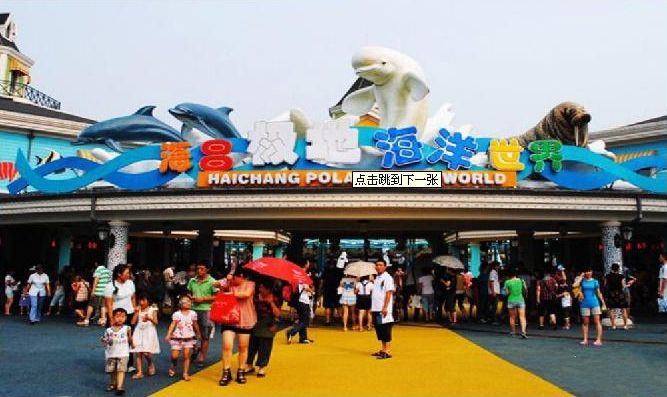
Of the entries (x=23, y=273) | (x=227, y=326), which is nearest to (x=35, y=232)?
(x=23, y=273)

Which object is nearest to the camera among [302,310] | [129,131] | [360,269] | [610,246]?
[302,310]

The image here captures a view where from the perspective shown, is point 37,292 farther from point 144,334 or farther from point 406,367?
point 406,367

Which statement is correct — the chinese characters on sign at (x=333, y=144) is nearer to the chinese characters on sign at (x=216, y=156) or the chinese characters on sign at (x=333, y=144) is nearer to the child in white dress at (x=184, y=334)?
the chinese characters on sign at (x=216, y=156)

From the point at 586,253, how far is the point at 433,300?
14628mm

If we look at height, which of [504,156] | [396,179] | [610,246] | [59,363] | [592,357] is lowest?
[59,363]

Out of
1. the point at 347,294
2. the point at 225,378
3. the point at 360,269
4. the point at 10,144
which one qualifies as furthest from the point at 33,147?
the point at 225,378

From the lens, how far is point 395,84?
1750cm

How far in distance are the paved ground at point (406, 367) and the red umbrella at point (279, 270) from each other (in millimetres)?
1405

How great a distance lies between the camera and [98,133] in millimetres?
16906

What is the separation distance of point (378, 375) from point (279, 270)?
212 centimetres

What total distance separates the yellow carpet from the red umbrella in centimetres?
141

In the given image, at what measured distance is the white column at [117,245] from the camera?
14953mm

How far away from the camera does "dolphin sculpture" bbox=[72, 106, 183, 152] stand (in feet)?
55.5

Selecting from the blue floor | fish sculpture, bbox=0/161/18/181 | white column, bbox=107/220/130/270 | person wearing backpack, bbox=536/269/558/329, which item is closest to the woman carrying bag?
person wearing backpack, bbox=536/269/558/329
